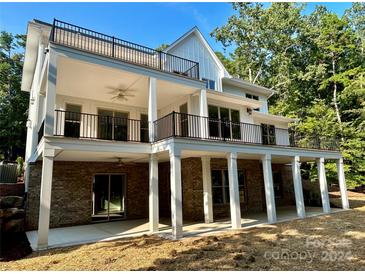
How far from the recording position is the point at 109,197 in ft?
39.4

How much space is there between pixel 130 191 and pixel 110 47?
23.9 ft

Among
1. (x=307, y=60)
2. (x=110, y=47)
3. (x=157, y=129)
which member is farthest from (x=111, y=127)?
(x=307, y=60)

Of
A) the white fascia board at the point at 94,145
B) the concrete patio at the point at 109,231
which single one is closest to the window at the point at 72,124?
the white fascia board at the point at 94,145

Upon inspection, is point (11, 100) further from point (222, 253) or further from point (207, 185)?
point (222, 253)

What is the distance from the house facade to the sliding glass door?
5cm

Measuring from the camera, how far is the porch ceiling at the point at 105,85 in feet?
30.3

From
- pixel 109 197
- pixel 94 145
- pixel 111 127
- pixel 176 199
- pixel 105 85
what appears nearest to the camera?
pixel 176 199

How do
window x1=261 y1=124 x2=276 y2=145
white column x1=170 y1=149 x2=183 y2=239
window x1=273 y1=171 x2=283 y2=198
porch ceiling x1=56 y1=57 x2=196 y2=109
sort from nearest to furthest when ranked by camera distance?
white column x1=170 y1=149 x2=183 y2=239, porch ceiling x1=56 y1=57 x2=196 y2=109, window x1=273 y1=171 x2=283 y2=198, window x1=261 y1=124 x2=276 y2=145

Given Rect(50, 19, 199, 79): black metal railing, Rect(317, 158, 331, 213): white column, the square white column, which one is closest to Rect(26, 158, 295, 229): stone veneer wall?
Rect(317, 158, 331, 213): white column

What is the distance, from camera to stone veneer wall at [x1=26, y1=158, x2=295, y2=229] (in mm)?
10555

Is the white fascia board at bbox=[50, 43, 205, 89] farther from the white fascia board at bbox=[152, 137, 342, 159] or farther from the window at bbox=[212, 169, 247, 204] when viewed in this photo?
the window at bbox=[212, 169, 247, 204]

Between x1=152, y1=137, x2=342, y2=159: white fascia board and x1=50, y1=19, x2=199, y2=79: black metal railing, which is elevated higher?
x1=50, y1=19, x2=199, y2=79: black metal railing

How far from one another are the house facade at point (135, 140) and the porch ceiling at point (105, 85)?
0.14 feet

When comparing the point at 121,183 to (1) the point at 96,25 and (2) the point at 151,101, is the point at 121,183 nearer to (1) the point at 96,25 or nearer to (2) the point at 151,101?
(2) the point at 151,101
